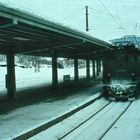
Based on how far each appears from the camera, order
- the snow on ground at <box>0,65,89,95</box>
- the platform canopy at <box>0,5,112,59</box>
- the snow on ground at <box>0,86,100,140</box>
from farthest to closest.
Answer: the snow on ground at <box>0,65,89,95</box>, the platform canopy at <box>0,5,112,59</box>, the snow on ground at <box>0,86,100,140</box>

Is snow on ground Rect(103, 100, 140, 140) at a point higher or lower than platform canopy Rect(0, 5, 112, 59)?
lower

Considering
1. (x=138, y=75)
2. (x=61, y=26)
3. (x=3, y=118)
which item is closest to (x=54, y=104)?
(x=61, y=26)

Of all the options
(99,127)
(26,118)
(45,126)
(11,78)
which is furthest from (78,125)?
(11,78)

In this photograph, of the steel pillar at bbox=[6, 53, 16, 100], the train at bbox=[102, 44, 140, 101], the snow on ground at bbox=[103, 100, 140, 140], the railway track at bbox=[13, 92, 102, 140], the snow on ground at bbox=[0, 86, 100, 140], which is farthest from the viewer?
the train at bbox=[102, 44, 140, 101]

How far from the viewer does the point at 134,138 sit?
1185cm

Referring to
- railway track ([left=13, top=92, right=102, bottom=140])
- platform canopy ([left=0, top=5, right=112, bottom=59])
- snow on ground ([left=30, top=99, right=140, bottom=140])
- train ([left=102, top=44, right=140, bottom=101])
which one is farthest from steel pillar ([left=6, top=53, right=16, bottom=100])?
train ([left=102, top=44, right=140, bottom=101])

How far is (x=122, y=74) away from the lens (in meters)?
26.2

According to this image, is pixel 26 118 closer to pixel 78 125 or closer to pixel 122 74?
pixel 78 125

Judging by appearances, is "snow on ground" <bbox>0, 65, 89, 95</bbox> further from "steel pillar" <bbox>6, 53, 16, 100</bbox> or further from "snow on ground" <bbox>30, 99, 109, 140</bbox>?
"snow on ground" <bbox>30, 99, 109, 140</bbox>

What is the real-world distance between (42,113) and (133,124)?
365 centimetres

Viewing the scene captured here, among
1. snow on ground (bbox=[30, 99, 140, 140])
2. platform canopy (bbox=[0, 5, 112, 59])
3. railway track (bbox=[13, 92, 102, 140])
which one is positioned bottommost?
snow on ground (bbox=[30, 99, 140, 140])

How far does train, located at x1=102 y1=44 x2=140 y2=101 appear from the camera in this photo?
963 inches

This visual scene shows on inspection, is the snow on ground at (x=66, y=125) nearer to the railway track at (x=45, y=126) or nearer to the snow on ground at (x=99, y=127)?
the snow on ground at (x=99, y=127)

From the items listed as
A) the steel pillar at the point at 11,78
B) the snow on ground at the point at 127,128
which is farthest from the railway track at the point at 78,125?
the steel pillar at the point at 11,78
